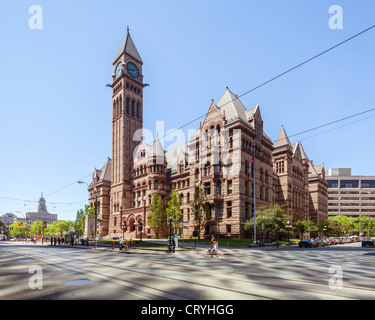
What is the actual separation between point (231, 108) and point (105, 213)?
46503 mm

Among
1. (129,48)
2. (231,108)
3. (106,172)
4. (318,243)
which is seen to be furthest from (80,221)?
(318,243)

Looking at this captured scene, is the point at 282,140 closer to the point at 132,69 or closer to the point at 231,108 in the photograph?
the point at 231,108

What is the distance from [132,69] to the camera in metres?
79.1

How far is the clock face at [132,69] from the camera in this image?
256ft

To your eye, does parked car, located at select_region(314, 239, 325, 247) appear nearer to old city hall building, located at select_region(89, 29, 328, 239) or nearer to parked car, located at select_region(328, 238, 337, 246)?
parked car, located at select_region(328, 238, 337, 246)

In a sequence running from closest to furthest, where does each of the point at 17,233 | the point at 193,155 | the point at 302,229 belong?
the point at 193,155, the point at 302,229, the point at 17,233

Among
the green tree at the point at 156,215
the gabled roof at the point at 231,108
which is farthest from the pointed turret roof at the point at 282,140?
the green tree at the point at 156,215

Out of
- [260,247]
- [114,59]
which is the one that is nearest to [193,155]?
[260,247]

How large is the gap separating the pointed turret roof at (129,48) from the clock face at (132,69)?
274 centimetres

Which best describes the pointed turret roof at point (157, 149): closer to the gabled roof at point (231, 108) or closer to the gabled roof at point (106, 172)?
the gabled roof at point (231, 108)

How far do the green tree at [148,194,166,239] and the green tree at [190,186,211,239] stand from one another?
30.1 ft
